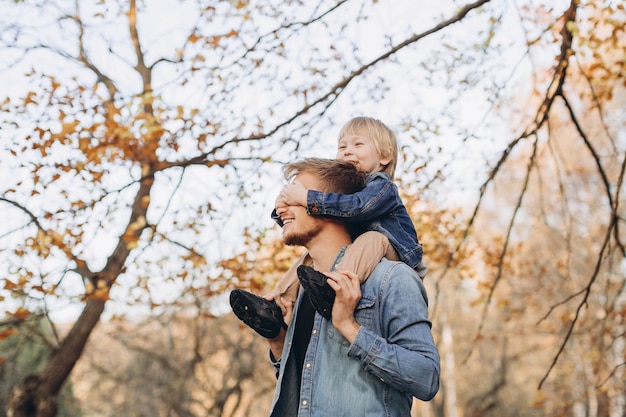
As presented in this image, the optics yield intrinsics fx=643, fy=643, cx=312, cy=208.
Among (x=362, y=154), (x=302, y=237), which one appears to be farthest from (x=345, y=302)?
(x=362, y=154)

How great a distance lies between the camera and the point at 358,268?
2133 millimetres

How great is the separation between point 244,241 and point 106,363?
12.5 m

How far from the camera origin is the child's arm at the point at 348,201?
2.21 m

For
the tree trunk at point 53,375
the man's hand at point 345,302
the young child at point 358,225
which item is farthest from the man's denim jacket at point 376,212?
the tree trunk at point 53,375

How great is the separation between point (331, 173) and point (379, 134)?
0.39 metres

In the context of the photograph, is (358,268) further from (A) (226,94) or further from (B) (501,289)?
(B) (501,289)

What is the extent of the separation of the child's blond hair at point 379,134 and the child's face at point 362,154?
0.06ft

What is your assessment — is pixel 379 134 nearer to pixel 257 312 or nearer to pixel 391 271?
pixel 391 271

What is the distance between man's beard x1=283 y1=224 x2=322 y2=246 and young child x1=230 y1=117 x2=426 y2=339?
0.08 meters

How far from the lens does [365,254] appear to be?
217 cm

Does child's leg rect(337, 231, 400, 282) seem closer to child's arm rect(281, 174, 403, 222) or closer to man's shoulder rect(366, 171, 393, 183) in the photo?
child's arm rect(281, 174, 403, 222)

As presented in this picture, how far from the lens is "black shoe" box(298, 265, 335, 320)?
1.95 m

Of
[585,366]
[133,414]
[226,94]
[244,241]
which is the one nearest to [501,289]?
[585,366]

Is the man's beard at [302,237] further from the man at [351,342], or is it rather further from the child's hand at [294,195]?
the child's hand at [294,195]
